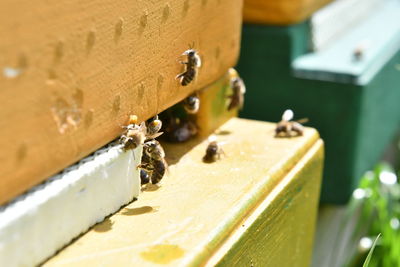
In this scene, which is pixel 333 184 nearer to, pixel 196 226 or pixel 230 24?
pixel 230 24

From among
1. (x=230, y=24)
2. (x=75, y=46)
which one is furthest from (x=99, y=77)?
(x=230, y=24)

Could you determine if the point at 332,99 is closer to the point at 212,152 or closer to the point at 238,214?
the point at 212,152

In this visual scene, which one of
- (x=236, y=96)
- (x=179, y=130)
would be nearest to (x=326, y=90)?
(x=236, y=96)

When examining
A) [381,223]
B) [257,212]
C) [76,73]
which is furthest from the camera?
[381,223]

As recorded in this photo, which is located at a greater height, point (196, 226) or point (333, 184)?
point (196, 226)

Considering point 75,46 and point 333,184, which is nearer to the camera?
point 75,46

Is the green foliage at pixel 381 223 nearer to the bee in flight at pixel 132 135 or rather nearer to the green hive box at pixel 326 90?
the green hive box at pixel 326 90
